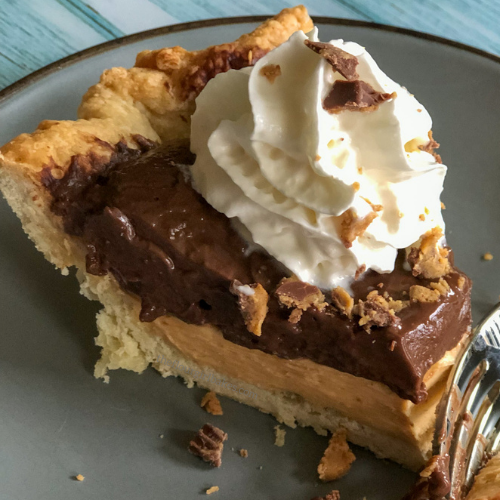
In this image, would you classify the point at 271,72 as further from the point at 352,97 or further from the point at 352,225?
the point at 352,225

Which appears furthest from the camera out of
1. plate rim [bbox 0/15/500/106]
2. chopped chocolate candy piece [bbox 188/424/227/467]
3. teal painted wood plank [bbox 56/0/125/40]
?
teal painted wood plank [bbox 56/0/125/40]

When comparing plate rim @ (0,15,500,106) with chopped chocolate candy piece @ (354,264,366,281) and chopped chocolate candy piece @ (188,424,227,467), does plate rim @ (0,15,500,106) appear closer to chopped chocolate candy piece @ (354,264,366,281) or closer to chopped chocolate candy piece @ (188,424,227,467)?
chopped chocolate candy piece @ (354,264,366,281)

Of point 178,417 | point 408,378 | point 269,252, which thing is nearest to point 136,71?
point 269,252

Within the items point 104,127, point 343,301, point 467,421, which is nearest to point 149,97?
point 104,127

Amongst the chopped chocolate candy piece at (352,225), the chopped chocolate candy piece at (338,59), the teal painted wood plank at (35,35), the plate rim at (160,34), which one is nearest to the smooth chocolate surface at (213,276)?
the chopped chocolate candy piece at (352,225)

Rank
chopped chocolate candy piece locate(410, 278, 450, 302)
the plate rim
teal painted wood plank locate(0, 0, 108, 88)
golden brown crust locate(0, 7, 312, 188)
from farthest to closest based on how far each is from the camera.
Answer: teal painted wood plank locate(0, 0, 108, 88) < the plate rim < golden brown crust locate(0, 7, 312, 188) < chopped chocolate candy piece locate(410, 278, 450, 302)

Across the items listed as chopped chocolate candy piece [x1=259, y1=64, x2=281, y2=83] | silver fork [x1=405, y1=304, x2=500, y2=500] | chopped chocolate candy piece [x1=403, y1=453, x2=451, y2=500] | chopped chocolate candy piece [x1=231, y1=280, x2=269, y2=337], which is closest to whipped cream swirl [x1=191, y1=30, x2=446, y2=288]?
chopped chocolate candy piece [x1=259, y1=64, x2=281, y2=83]

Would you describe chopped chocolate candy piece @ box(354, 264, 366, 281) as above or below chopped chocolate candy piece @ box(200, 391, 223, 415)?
above

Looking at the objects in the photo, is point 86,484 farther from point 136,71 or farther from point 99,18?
point 99,18
